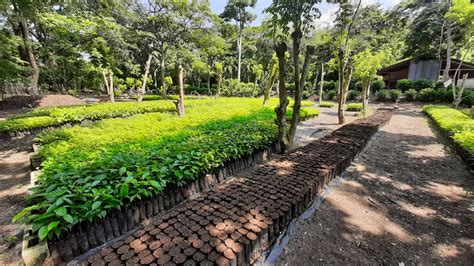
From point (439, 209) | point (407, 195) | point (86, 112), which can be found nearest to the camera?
point (439, 209)

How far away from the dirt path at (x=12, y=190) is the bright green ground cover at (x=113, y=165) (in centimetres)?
55

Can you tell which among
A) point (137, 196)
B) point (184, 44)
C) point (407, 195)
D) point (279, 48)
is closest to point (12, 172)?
point (137, 196)

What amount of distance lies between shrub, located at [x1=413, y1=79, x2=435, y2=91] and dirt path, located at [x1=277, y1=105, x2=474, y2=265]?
57.6 ft

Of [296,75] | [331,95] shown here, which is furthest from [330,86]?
[296,75]

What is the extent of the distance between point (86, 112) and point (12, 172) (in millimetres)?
4385

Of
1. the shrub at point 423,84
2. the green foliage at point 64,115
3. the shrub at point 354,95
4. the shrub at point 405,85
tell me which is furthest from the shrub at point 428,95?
the green foliage at point 64,115

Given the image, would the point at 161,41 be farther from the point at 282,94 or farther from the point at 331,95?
the point at 331,95

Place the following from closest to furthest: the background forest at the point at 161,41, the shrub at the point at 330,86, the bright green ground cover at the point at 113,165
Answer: the bright green ground cover at the point at 113,165, the background forest at the point at 161,41, the shrub at the point at 330,86

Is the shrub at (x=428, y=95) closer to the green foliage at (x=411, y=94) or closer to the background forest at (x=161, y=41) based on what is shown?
the green foliage at (x=411, y=94)

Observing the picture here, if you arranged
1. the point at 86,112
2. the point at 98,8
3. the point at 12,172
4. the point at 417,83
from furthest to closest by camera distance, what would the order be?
the point at 417,83 → the point at 98,8 → the point at 86,112 → the point at 12,172

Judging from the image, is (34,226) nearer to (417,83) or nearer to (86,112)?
(86,112)

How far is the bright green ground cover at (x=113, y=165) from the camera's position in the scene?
2.04m

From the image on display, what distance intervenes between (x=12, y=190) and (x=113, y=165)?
243cm

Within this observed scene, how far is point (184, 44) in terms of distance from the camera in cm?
1869
